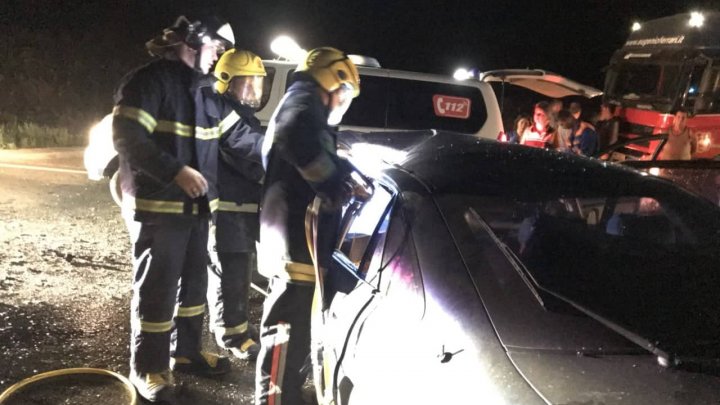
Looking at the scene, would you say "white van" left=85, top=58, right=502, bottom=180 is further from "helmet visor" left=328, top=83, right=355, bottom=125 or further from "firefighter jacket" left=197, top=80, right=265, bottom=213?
"helmet visor" left=328, top=83, right=355, bottom=125

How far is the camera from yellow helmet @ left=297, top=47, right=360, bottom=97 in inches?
110

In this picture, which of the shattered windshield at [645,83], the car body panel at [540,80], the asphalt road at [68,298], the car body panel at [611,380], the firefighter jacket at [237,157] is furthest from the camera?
the shattered windshield at [645,83]

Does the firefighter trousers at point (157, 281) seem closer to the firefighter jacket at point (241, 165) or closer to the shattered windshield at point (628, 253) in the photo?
the firefighter jacket at point (241, 165)

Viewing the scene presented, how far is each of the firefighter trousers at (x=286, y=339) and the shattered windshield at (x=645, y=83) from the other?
8653 mm

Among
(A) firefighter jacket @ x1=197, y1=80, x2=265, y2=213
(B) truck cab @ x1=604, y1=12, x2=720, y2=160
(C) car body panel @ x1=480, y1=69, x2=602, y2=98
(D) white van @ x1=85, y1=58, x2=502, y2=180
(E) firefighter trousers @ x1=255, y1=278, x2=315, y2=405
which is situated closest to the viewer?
(E) firefighter trousers @ x1=255, y1=278, x2=315, y2=405

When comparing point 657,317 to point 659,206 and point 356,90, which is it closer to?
point 659,206

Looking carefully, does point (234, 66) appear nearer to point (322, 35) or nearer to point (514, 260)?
point (514, 260)

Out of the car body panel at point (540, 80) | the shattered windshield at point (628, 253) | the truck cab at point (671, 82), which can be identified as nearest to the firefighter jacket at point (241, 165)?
the shattered windshield at point (628, 253)

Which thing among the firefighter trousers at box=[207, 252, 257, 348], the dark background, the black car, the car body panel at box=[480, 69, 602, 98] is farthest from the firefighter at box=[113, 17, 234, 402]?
the dark background

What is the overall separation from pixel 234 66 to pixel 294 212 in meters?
1.28

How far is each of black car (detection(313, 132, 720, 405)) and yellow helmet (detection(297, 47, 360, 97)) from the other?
47 centimetres

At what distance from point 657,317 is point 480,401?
27.2 inches

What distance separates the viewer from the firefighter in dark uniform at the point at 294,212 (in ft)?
8.49

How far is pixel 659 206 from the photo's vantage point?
8.59 ft
